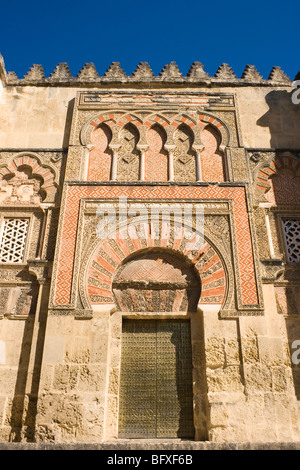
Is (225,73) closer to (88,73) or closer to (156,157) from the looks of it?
(156,157)

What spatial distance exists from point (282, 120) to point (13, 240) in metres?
4.27

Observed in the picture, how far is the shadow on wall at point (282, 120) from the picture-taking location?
6105mm

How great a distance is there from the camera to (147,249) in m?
5.10

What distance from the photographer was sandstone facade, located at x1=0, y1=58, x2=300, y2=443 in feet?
14.2

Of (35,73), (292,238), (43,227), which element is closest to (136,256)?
(43,227)

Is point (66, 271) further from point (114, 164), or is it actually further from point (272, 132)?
point (272, 132)

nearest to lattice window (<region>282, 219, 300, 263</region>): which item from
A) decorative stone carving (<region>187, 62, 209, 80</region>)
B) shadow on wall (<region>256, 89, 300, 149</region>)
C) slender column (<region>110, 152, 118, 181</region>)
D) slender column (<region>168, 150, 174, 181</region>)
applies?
shadow on wall (<region>256, 89, 300, 149</region>)

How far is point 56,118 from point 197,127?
2128mm

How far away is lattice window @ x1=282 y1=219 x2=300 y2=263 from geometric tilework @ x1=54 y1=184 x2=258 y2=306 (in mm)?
592

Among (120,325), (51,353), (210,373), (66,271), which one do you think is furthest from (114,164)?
(210,373)

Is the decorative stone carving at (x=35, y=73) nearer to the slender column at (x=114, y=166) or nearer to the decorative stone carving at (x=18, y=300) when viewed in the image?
the slender column at (x=114, y=166)

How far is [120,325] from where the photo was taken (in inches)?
186

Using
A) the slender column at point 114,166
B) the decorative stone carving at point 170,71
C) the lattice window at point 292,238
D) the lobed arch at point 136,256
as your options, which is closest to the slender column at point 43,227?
the lobed arch at point 136,256
